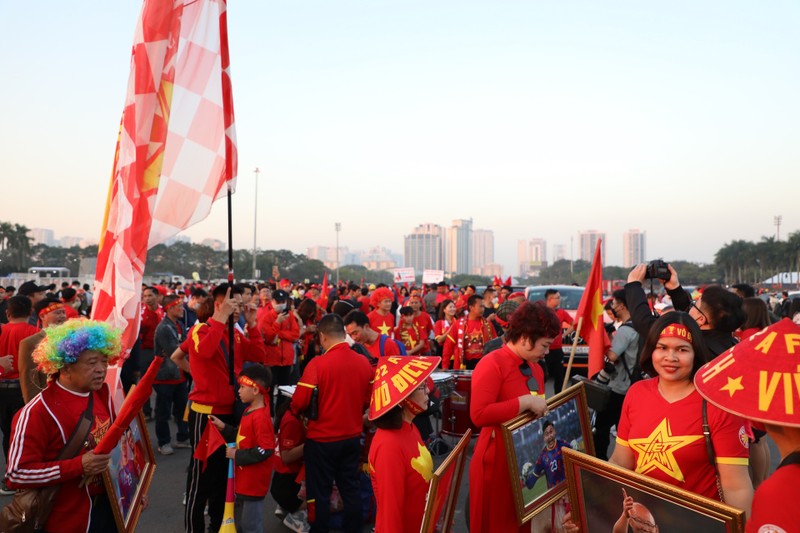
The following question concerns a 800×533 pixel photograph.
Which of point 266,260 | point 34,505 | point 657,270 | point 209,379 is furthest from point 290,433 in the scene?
point 266,260

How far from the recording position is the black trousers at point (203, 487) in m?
4.44

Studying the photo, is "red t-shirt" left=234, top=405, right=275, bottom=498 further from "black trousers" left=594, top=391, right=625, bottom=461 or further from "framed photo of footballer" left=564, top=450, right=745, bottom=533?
"black trousers" left=594, top=391, right=625, bottom=461

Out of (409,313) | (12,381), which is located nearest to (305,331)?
(409,313)

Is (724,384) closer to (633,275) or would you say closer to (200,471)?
(633,275)

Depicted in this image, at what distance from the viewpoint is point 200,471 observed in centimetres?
445

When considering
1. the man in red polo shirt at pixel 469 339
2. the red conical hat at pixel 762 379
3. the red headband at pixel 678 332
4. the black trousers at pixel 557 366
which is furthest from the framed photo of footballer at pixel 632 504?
the black trousers at pixel 557 366

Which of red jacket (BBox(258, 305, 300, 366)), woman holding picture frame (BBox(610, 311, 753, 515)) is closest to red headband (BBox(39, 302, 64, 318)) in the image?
red jacket (BBox(258, 305, 300, 366))

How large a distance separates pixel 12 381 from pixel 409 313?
5.43m

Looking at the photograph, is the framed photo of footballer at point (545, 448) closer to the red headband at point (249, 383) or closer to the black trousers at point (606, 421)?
the red headband at point (249, 383)

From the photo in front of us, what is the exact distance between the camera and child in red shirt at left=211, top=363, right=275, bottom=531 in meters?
4.27

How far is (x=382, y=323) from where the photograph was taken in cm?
894

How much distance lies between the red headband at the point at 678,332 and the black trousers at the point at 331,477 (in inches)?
104

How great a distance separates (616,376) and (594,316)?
1.37 meters

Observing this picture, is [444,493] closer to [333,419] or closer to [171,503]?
[333,419]
